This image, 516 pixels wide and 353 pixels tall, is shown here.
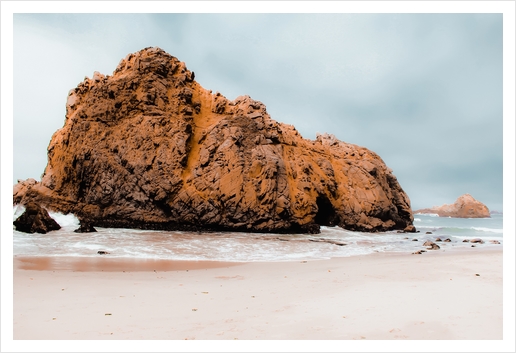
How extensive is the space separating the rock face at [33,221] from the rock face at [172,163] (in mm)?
3977

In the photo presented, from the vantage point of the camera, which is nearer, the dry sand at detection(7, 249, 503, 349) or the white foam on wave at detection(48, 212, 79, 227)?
the dry sand at detection(7, 249, 503, 349)

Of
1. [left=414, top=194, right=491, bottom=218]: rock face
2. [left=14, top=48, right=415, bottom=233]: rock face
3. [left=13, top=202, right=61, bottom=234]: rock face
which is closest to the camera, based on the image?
[left=13, top=202, right=61, bottom=234]: rock face

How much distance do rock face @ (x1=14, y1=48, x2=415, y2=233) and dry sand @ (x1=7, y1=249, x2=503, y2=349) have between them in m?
12.7

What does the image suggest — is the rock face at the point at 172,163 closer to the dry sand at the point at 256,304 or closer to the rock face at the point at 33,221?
the rock face at the point at 33,221

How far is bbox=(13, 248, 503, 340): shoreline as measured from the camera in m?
3.79

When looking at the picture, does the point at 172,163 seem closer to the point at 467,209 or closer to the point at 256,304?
the point at 256,304

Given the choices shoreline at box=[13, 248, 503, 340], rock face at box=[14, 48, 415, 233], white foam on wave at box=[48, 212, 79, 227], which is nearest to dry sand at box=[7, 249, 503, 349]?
shoreline at box=[13, 248, 503, 340]

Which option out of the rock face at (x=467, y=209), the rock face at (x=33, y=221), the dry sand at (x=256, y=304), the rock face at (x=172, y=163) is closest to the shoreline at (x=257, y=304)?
the dry sand at (x=256, y=304)

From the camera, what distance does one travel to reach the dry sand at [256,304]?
379 cm

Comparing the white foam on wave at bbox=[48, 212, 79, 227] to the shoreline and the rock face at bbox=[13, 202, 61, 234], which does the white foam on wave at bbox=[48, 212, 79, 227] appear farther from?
the shoreline

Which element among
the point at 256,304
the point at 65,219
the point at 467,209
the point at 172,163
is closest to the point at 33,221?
the point at 65,219

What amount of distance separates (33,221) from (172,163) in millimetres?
8335

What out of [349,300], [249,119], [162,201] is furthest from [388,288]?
[249,119]

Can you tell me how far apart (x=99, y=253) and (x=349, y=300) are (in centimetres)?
945
